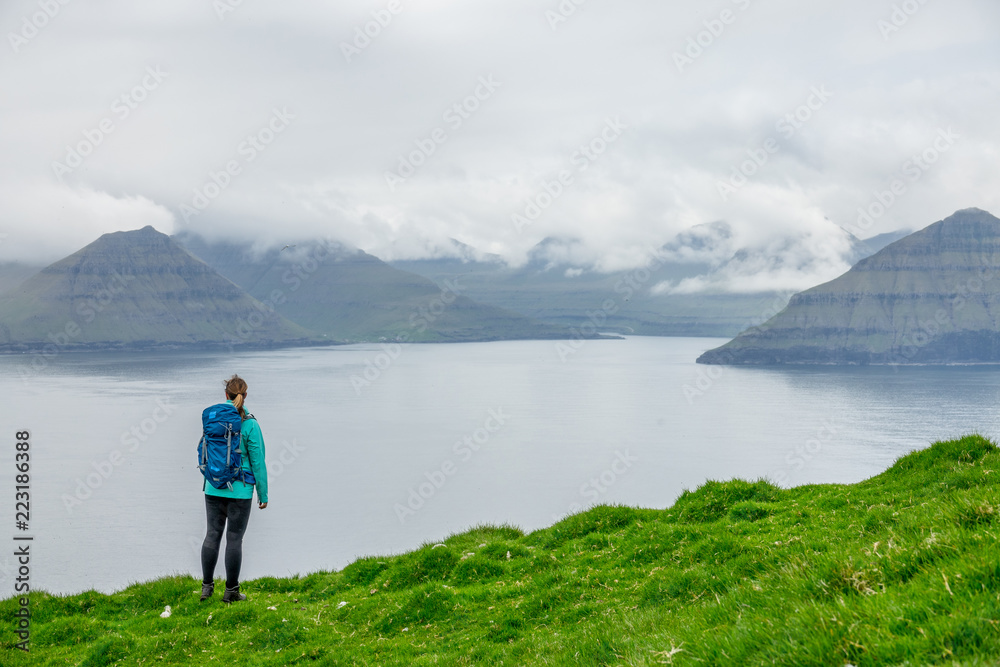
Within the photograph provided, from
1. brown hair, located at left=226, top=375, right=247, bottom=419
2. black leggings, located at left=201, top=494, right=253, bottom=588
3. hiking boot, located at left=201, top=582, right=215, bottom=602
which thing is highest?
brown hair, located at left=226, top=375, right=247, bottom=419

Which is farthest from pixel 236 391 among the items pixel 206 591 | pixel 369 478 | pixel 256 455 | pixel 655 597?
pixel 369 478

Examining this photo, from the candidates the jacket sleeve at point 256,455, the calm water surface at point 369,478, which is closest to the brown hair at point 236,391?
the jacket sleeve at point 256,455

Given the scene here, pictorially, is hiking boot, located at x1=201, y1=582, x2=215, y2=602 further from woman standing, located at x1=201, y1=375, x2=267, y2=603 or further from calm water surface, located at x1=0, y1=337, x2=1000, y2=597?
calm water surface, located at x1=0, y1=337, x2=1000, y2=597

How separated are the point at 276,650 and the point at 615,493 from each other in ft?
400

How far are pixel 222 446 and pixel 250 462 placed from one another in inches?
25.9

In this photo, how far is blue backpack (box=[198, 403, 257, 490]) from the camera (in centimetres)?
1430

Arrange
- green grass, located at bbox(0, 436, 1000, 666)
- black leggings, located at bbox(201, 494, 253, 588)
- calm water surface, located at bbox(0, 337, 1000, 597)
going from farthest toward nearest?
calm water surface, located at bbox(0, 337, 1000, 597) < black leggings, located at bbox(201, 494, 253, 588) < green grass, located at bbox(0, 436, 1000, 666)

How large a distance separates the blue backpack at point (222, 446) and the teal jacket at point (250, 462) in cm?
15

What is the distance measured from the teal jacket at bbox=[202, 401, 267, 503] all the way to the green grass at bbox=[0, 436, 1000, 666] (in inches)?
95.4

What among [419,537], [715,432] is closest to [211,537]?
[419,537]

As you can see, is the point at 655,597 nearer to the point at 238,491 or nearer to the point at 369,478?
the point at 238,491

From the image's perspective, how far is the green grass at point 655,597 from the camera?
5816 millimetres

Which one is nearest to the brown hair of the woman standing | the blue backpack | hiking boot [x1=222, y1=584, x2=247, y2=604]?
the woman standing

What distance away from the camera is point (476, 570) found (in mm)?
16406
